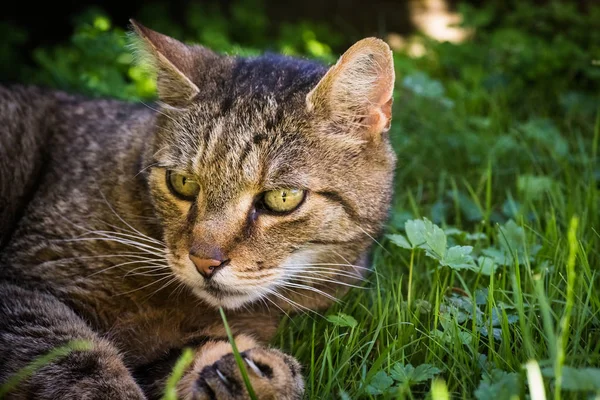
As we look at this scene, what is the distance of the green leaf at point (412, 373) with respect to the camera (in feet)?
6.85

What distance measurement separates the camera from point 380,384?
212cm

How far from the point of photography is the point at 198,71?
2762 mm

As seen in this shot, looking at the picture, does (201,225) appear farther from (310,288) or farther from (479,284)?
(479,284)

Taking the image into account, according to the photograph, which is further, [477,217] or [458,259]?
[477,217]

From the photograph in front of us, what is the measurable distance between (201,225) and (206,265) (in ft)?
0.49

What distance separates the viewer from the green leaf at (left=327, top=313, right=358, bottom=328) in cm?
245

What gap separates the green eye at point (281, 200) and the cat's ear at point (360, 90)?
1.15 feet

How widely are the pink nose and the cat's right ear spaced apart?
0.70 meters

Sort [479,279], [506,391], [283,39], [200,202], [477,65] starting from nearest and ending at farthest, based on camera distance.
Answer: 1. [506,391]
2. [200,202]
3. [479,279]
4. [477,65]
5. [283,39]

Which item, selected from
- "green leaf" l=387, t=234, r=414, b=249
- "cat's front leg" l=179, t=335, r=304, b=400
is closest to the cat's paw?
"cat's front leg" l=179, t=335, r=304, b=400

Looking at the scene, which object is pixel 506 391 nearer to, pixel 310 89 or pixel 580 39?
pixel 310 89

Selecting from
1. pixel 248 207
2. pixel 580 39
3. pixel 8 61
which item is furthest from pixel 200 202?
pixel 580 39

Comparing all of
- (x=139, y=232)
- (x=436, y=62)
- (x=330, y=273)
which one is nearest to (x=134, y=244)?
(x=139, y=232)

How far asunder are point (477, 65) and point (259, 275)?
3.51 meters
